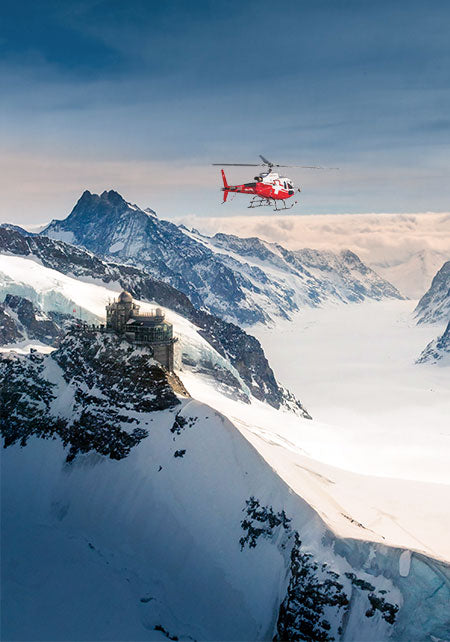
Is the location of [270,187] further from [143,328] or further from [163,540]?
[163,540]

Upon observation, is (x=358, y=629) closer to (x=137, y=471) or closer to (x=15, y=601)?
(x=137, y=471)

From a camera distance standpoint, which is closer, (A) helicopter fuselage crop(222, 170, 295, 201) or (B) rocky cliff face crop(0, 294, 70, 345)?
(A) helicopter fuselage crop(222, 170, 295, 201)

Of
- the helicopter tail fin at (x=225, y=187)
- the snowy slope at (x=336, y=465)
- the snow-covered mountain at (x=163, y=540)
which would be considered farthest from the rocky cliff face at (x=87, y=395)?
the helicopter tail fin at (x=225, y=187)

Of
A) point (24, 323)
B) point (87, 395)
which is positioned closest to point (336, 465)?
point (87, 395)

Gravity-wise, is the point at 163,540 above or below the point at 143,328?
below

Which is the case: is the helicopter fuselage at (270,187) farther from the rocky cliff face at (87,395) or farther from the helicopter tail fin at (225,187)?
the rocky cliff face at (87,395)

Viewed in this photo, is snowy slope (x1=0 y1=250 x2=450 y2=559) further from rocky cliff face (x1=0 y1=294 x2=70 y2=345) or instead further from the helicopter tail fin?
the helicopter tail fin

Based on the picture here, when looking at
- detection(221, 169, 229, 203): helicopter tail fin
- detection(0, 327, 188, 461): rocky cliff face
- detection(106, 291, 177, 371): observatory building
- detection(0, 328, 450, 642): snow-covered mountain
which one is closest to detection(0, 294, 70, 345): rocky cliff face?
detection(0, 327, 188, 461): rocky cliff face
